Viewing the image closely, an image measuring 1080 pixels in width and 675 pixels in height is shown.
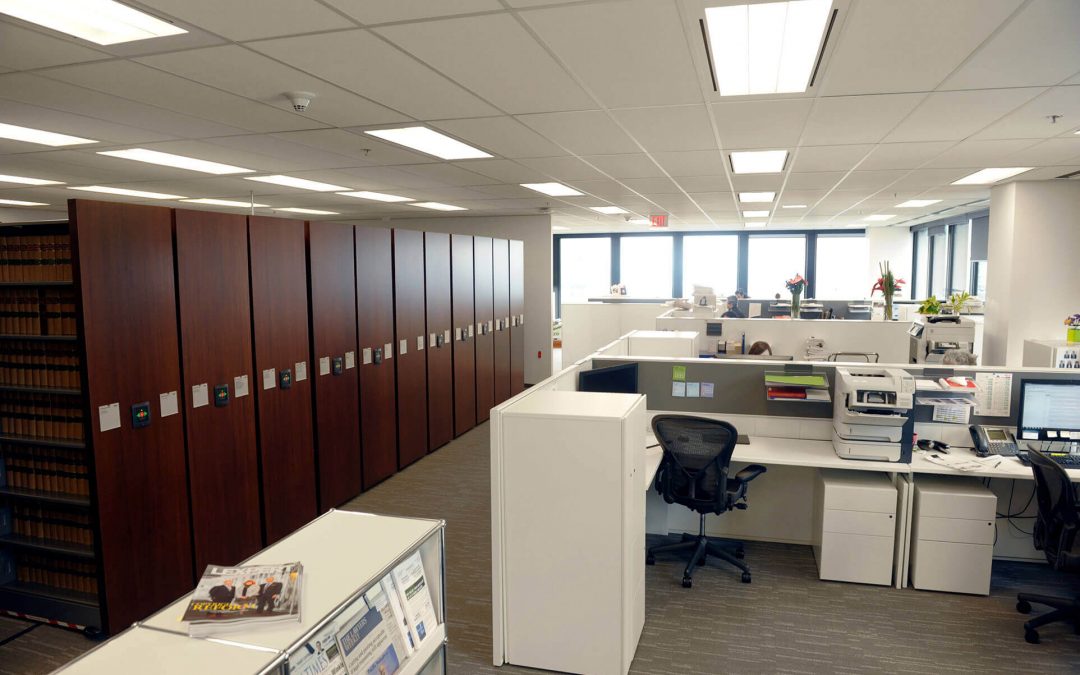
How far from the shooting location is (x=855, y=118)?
126 inches

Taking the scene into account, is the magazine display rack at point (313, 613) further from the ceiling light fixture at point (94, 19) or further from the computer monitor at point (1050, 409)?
the computer monitor at point (1050, 409)

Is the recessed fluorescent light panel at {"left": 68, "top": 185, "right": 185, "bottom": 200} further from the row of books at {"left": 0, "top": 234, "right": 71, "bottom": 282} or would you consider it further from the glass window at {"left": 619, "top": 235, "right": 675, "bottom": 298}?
the glass window at {"left": 619, "top": 235, "right": 675, "bottom": 298}

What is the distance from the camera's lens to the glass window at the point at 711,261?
13000 millimetres

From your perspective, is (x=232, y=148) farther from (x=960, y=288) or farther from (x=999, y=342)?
(x=960, y=288)

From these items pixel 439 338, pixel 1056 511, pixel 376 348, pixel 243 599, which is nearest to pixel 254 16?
pixel 243 599

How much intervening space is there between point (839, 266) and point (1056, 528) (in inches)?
430

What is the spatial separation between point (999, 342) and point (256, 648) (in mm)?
6422

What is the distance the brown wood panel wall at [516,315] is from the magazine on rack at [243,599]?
20.1ft

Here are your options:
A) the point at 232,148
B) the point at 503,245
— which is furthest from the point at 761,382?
the point at 503,245

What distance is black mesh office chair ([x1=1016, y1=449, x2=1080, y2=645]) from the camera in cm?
268

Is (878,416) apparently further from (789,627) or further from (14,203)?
(14,203)

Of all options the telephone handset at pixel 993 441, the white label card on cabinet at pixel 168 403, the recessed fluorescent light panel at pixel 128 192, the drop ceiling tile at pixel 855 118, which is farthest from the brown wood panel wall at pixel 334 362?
the telephone handset at pixel 993 441

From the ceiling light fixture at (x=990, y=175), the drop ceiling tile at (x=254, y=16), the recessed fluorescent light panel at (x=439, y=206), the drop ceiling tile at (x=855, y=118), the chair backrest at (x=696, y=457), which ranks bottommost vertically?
the chair backrest at (x=696, y=457)

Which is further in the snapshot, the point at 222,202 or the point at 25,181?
the point at 222,202
